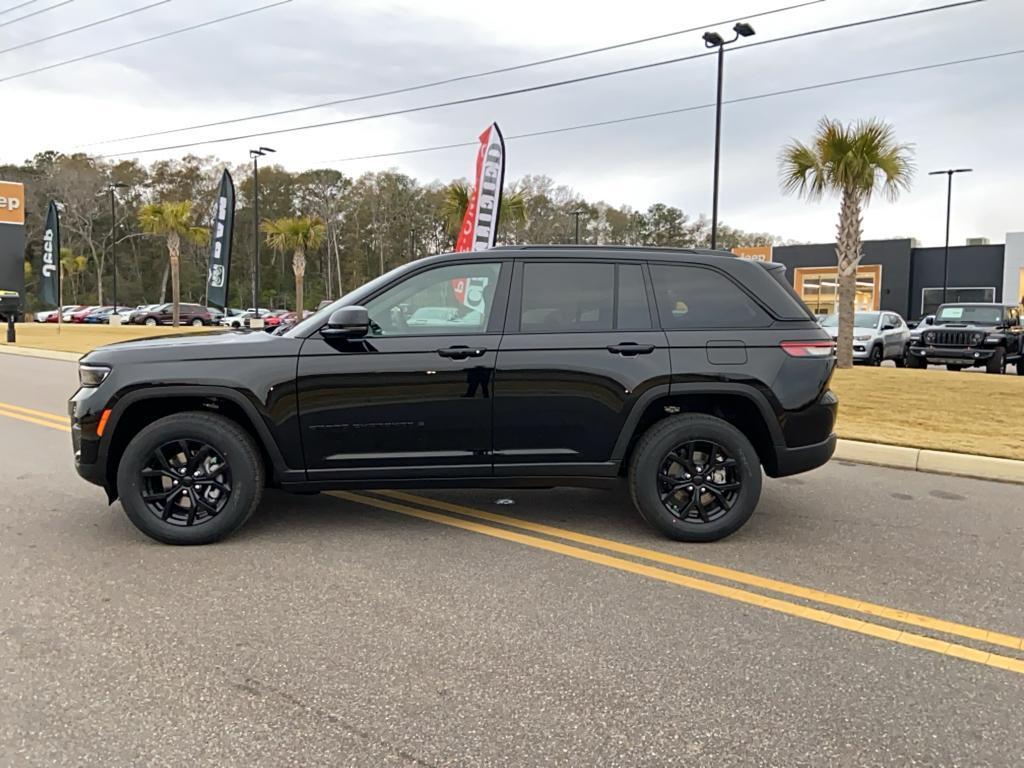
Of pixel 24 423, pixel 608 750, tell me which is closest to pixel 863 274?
pixel 24 423

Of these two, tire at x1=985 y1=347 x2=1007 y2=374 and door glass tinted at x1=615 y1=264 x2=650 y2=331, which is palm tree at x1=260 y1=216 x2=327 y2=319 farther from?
door glass tinted at x1=615 y1=264 x2=650 y2=331

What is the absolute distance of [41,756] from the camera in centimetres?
259

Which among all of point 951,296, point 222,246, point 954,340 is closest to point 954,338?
point 954,340

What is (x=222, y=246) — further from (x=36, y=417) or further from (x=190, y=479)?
(x=190, y=479)

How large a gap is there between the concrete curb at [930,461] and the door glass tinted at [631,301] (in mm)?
3835

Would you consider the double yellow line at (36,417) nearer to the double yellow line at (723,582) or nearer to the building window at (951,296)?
the double yellow line at (723,582)

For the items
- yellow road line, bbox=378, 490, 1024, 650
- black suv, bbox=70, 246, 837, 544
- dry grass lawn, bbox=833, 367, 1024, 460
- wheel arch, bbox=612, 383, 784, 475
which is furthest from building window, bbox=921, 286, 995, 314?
yellow road line, bbox=378, 490, 1024, 650

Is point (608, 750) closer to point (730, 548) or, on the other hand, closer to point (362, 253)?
point (730, 548)

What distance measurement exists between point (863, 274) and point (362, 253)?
50.8 meters

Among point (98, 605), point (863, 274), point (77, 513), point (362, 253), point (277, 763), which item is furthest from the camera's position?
point (362, 253)

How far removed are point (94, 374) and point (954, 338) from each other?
19.7 metres

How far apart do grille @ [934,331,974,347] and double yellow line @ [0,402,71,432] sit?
1884 centimetres

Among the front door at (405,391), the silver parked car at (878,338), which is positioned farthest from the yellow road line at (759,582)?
the silver parked car at (878,338)

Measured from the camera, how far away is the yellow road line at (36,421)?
9102 mm
